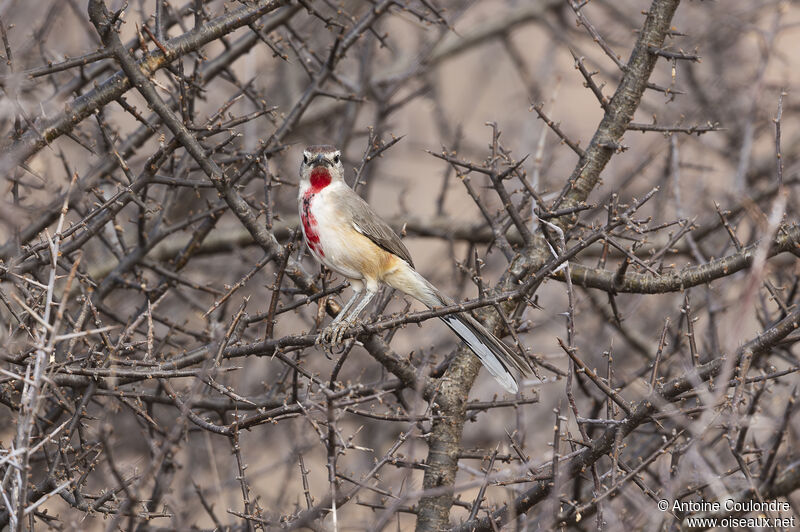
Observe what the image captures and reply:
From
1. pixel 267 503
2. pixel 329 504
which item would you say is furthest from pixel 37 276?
pixel 267 503

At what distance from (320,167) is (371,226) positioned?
21.0 inches

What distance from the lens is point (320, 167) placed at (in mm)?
5387

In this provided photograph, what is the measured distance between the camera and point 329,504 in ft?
10.4

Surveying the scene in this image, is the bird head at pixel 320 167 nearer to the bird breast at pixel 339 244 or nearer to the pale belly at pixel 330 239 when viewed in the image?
the bird breast at pixel 339 244

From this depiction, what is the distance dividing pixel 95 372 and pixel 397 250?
223 cm

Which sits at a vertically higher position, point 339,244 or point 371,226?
point 371,226

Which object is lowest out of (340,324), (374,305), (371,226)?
(340,324)

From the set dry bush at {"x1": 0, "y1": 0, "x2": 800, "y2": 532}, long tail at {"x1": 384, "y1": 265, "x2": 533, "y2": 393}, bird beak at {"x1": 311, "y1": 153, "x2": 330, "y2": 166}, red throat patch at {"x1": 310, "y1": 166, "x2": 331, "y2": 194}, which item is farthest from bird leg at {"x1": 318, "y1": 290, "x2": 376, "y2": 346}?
bird beak at {"x1": 311, "y1": 153, "x2": 330, "y2": 166}

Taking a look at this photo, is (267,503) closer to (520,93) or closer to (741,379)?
(520,93)

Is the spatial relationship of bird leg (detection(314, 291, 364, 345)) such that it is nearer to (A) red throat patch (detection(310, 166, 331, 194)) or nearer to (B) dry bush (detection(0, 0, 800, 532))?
(B) dry bush (detection(0, 0, 800, 532))

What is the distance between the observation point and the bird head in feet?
17.7

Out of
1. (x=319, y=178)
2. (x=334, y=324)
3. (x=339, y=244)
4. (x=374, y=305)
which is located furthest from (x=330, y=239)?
(x=374, y=305)

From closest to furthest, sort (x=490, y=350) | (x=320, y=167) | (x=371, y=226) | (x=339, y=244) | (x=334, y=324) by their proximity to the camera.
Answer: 1. (x=490, y=350)
2. (x=334, y=324)
3. (x=339, y=244)
4. (x=371, y=226)
5. (x=320, y=167)

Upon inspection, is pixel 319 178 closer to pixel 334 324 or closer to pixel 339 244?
pixel 339 244
